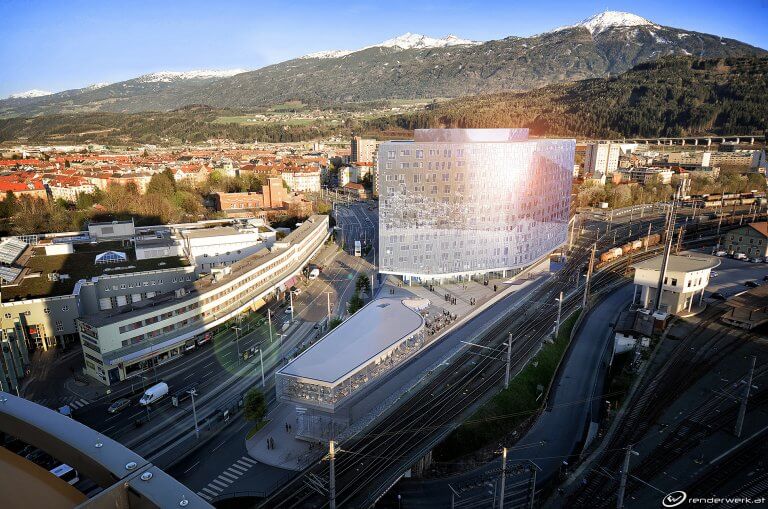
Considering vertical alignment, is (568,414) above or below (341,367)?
below

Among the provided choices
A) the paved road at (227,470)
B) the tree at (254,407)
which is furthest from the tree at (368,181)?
the tree at (254,407)

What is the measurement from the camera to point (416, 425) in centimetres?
1692

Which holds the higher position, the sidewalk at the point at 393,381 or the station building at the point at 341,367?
the station building at the point at 341,367

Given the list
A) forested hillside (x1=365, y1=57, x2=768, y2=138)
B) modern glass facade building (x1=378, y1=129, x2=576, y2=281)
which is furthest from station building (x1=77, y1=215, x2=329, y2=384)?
forested hillside (x1=365, y1=57, x2=768, y2=138)

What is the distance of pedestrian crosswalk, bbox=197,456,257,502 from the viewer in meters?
15.2

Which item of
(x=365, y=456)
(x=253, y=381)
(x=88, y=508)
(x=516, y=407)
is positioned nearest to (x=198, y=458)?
(x=253, y=381)

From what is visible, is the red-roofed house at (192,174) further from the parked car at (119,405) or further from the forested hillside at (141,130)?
the forested hillside at (141,130)

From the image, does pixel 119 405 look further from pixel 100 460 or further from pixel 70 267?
pixel 100 460

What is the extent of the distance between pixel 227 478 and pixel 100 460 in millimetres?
12777

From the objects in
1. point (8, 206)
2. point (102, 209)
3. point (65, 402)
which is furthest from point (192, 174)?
point (65, 402)

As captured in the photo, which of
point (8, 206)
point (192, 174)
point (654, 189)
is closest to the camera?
point (8, 206)

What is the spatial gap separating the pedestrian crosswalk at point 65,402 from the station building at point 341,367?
32.6ft

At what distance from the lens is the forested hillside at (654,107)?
90688 millimetres

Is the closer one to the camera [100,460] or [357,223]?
[100,460]
